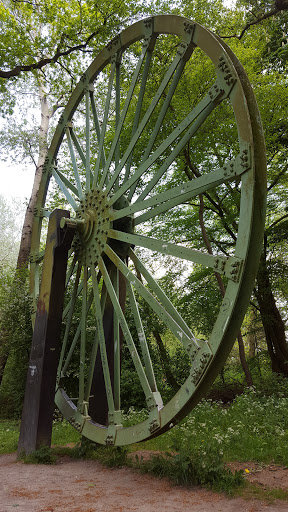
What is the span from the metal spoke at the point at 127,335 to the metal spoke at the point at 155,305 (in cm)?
28

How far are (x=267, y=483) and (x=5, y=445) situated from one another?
510 cm

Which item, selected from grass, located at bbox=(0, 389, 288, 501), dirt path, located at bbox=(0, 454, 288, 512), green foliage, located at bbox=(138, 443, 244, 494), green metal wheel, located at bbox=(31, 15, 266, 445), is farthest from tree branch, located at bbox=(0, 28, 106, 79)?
green foliage, located at bbox=(138, 443, 244, 494)

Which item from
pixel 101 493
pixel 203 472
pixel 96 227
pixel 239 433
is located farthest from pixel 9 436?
pixel 203 472

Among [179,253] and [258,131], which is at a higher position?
[258,131]

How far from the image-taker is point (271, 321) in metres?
13.3

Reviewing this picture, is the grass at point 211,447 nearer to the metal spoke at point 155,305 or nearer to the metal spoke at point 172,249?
the metal spoke at point 155,305

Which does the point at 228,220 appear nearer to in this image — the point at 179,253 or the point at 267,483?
the point at 179,253

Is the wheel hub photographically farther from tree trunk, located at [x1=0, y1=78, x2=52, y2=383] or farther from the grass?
tree trunk, located at [x1=0, y1=78, x2=52, y2=383]

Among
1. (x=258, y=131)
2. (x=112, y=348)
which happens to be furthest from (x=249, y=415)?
(x=258, y=131)

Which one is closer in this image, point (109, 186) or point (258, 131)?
point (258, 131)

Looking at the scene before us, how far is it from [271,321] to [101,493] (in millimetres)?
9846

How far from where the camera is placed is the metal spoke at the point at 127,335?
526cm

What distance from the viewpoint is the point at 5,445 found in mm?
7883

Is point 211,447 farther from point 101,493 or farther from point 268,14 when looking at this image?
point 268,14
